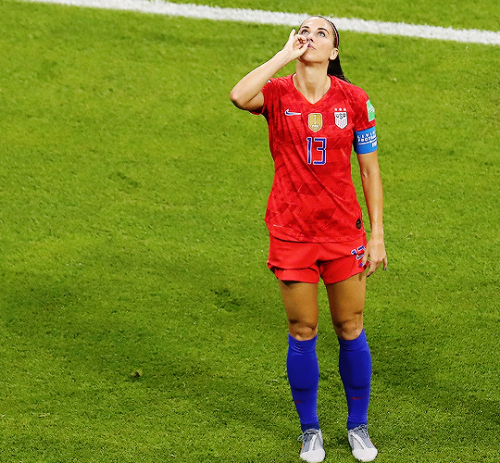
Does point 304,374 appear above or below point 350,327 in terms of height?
below

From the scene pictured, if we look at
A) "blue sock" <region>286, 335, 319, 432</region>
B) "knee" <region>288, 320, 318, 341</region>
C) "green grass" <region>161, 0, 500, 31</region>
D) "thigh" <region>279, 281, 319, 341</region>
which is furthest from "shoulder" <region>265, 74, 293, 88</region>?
"green grass" <region>161, 0, 500, 31</region>

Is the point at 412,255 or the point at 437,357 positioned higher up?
the point at 412,255

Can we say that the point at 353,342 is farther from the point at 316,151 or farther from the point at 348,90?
the point at 348,90

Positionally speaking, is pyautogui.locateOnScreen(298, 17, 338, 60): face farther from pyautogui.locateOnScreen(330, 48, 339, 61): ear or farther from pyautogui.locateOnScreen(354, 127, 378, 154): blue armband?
pyautogui.locateOnScreen(354, 127, 378, 154): blue armband

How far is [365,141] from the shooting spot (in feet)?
14.5

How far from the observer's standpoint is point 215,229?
6793mm

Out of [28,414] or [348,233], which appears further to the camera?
[28,414]

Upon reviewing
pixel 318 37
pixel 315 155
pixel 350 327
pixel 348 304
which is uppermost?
pixel 318 37

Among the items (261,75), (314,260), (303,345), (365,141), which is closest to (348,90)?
(365,141)

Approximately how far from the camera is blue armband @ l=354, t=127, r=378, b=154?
14.4 feet

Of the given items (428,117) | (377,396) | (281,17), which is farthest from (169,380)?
(281,17)

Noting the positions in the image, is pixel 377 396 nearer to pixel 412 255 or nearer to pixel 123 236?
pixel 412 255

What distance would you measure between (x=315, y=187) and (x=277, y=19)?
4.87 m

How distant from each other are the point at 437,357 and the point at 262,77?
249cm
